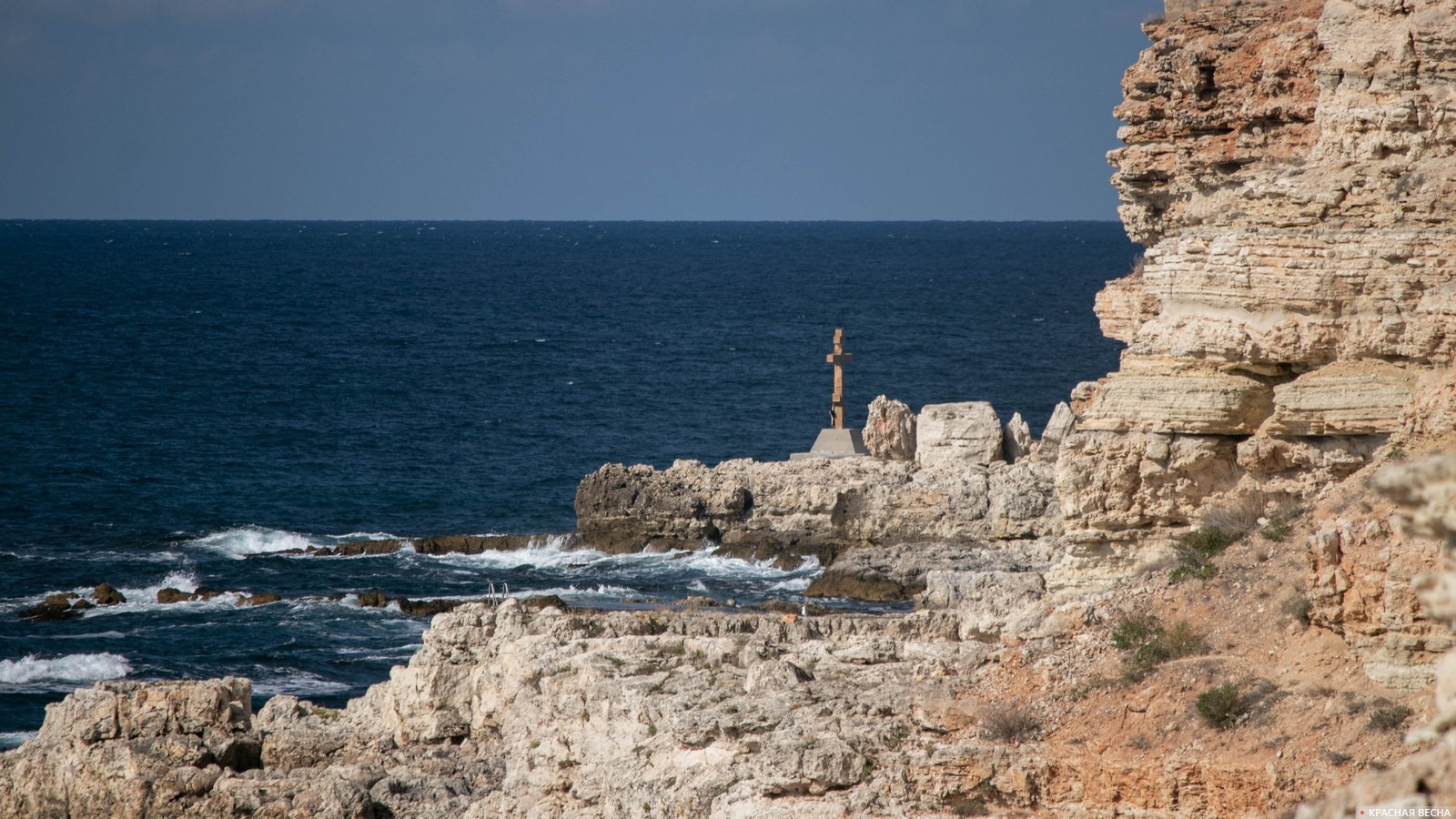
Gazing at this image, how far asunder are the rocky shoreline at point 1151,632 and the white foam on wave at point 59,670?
15084 millimetres

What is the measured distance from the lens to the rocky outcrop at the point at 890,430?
42.1m

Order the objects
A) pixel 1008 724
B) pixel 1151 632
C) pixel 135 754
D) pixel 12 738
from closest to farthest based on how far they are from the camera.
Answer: pixel 1008 724 → pixel 1151 632 → pixel 135 754 → pixel 12 738

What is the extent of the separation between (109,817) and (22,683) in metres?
16.9

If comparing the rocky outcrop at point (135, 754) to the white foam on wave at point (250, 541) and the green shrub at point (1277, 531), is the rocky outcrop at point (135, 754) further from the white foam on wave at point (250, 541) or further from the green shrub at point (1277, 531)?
the white foam on wave at point (250, 541)

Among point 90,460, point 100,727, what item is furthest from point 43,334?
point 100,727

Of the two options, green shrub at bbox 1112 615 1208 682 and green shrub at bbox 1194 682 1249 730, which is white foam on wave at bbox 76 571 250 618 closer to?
green shrub at bbox 1112 615 1208 682

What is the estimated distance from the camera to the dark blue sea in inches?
1502

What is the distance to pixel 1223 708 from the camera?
12203 millimetres

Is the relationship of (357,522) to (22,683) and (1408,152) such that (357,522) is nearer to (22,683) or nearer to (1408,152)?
(22,683)

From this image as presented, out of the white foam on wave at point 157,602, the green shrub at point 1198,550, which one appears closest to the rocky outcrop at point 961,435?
the white foam on wave at point 157,602

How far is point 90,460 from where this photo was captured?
198 ft

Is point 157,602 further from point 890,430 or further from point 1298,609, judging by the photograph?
point 1298,609

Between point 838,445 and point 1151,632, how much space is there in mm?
30074

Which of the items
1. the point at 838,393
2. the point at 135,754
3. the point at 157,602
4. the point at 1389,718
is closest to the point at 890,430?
the point at 838,393
